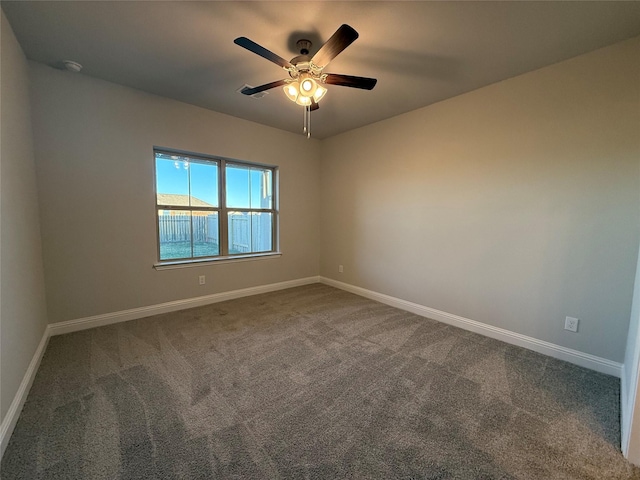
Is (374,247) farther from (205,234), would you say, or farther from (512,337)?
(205,234)

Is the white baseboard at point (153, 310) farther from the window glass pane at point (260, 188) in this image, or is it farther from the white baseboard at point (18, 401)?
the window glass pane at point (260, 188)

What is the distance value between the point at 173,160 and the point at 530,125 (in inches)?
156

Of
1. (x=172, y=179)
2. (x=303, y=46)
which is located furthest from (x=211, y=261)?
(x=303, y=46)

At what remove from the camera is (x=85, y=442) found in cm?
138

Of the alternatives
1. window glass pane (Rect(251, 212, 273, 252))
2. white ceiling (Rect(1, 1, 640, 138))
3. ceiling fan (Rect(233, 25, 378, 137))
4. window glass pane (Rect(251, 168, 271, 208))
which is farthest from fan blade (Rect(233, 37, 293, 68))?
window glass pane (Rect(251, 212, 273, 252))

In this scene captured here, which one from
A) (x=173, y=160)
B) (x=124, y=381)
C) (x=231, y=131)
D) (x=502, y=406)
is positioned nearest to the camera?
(x=502, y=406)

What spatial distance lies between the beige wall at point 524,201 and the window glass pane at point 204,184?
2302mm

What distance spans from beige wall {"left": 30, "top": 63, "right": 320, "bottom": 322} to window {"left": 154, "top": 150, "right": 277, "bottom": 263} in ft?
0.61

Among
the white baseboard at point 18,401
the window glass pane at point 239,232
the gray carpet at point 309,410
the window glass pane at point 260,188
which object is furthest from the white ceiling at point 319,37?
the gray carpet at point 309,410

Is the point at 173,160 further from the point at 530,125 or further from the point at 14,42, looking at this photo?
the point at 530,125

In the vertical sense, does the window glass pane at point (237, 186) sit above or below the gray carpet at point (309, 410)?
above

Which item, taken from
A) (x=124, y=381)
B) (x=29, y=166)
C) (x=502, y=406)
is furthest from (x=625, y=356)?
(x=29, y=166)

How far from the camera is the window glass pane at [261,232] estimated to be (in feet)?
13.5

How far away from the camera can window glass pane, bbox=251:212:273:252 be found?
4121 mm
